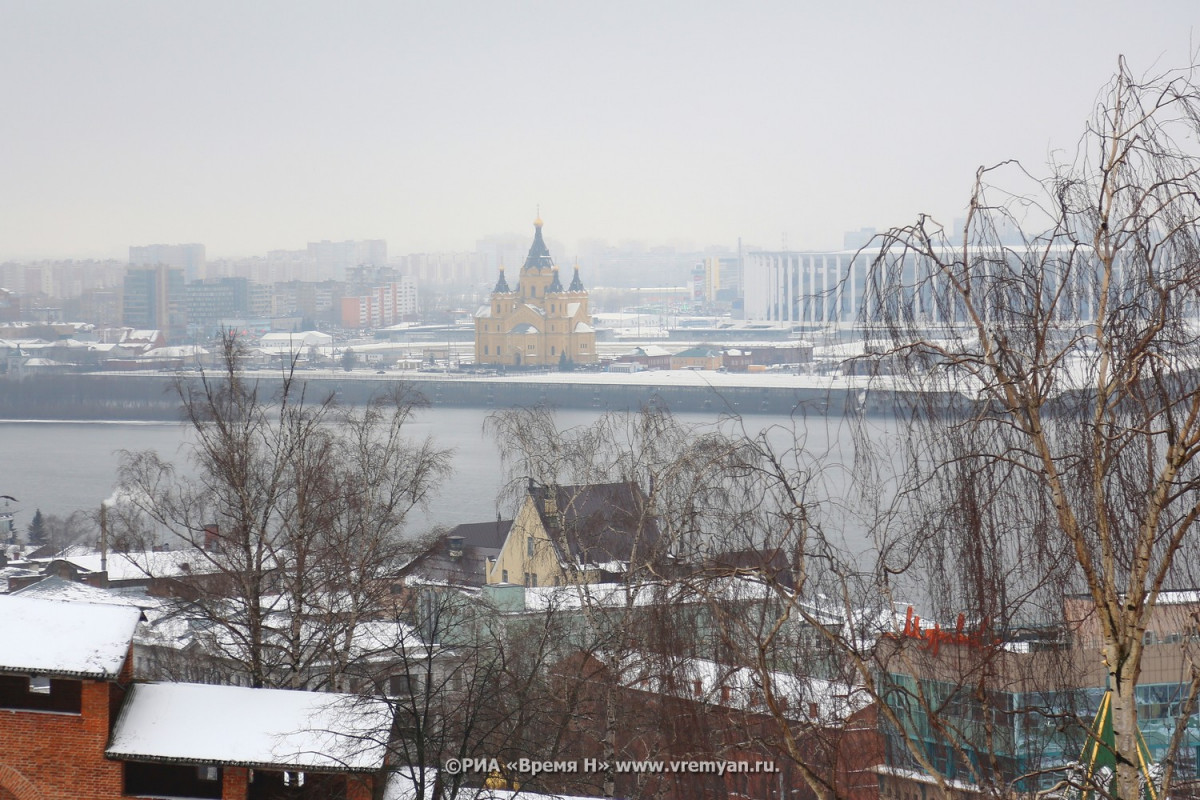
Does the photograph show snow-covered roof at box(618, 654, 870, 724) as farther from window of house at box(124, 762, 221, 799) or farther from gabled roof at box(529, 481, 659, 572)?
gabled roof at box(529, 481, 659, 572)

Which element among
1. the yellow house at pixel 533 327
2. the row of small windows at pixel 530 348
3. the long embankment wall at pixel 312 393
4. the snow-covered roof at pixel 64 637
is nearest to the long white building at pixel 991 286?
the snow-covered roof at pixel 64 637

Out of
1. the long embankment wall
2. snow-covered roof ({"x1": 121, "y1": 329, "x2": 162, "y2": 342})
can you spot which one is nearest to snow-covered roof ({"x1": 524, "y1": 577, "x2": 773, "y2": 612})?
the long embankment wall

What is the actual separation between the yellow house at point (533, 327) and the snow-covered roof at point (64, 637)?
48737 millimetres

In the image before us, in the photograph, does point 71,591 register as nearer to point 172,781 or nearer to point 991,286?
point 172,781

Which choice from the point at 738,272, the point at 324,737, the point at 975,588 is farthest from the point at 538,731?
the point at 738,272

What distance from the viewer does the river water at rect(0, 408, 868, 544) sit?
18909mm

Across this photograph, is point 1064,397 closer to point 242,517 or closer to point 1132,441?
point 1132,441

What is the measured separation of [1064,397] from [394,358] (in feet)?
186

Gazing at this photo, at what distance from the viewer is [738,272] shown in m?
96.1

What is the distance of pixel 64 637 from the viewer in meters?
3.28

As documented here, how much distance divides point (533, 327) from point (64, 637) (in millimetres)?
50690

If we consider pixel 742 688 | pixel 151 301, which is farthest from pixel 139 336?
pixel 742 688

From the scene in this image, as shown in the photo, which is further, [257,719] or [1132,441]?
[257,719]

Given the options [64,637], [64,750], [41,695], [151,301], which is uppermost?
[151,301]
